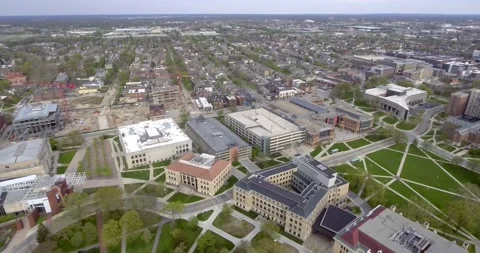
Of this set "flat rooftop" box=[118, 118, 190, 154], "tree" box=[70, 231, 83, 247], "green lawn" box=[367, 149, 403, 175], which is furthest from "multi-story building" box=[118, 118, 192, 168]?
"green lawn" box=[367, 149, 403, 175]

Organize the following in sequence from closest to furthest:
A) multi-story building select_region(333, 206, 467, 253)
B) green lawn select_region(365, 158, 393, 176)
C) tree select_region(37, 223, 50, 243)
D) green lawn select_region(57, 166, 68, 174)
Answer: multi-story building select_region(333, 206, 467, 253) < tree select_region(37, 223, 50, 243) < green lawn select_region(57, 166, 68, 174) < green lawn select_region(365, 158, 393, 176)

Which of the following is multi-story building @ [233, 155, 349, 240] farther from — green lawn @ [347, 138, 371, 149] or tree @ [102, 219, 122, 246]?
green lawn @ [347, 138, 371, 149]

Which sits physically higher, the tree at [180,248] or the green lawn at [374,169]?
the tree at [180,248]

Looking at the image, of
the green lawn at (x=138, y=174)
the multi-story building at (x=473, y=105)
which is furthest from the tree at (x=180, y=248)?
the multi-story building at (x=473, y=105)

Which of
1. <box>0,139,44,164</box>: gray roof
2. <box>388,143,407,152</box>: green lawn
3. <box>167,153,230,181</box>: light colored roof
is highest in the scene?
<box>0,139,44,164</box>: gray roof

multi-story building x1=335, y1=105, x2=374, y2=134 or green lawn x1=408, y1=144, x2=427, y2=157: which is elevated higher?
multi-story building x1=335, y1=105, x2=374, y2=134

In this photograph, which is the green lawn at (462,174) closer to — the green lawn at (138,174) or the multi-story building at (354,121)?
the multi-story building at (354,121)

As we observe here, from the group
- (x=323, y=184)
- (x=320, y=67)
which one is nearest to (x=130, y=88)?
(x=323, y=184)

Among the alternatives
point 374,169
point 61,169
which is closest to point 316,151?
point 374,169
